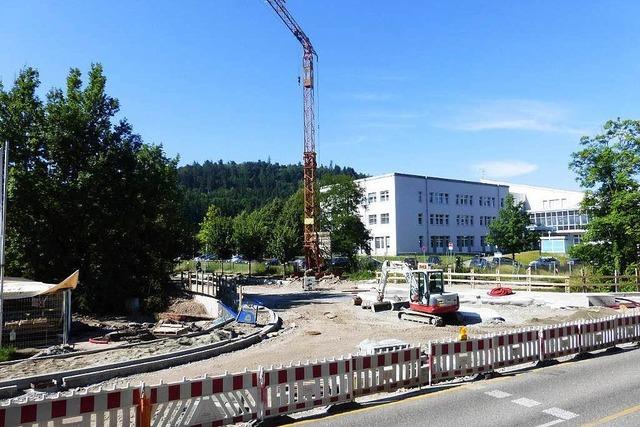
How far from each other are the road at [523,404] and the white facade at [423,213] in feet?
186

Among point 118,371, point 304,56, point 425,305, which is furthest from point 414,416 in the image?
point 304,56

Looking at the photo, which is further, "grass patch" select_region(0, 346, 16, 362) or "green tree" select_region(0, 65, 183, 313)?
"green tree" select_region(0, 65, 183, 313)

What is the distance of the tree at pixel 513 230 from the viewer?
49.1m

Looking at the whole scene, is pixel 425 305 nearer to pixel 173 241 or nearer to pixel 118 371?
pixel 118 371

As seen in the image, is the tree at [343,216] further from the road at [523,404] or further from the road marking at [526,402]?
the road marking at [526,402]

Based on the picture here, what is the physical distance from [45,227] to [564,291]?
92.7 ft

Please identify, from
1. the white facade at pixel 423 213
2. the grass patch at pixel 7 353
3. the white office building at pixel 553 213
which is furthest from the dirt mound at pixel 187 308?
the white office building at pixel 553 213

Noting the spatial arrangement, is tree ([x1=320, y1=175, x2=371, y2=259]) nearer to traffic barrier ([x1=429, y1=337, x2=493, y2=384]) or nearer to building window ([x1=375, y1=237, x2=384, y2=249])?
building window ([x1=375, y1=237, x2=384, y2=249])

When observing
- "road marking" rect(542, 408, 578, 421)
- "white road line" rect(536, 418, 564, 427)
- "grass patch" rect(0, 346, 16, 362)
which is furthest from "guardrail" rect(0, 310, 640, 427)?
"grass patch" rect(0, 346, 16, 362)

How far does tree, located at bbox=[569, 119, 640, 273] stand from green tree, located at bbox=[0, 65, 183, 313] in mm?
25920

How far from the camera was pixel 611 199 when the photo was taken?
1236 inches

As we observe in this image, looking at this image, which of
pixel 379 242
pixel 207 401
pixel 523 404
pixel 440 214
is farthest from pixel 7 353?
pixel 440 214

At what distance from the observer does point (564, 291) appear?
2975cm

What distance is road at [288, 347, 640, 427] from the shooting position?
8086 mm
